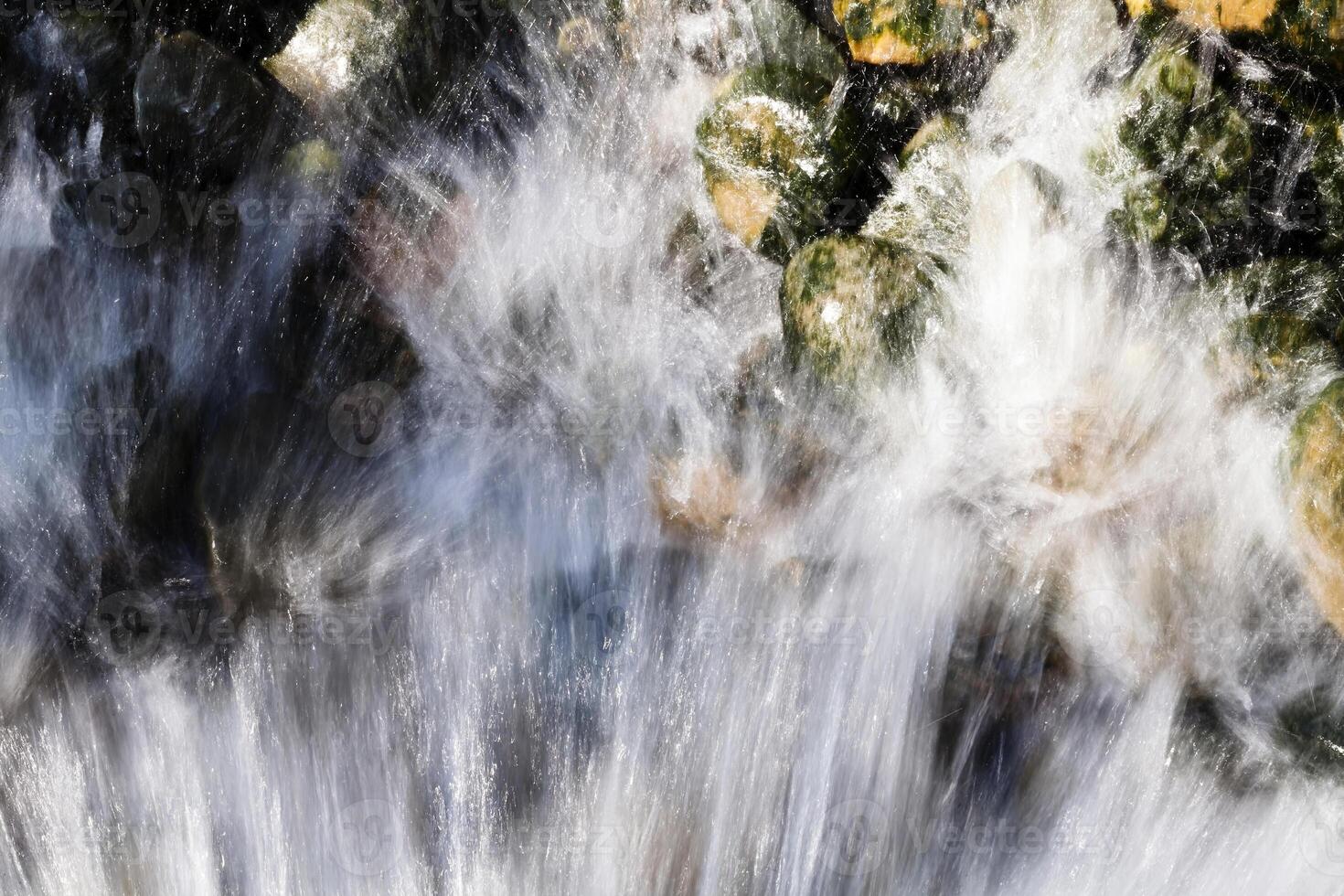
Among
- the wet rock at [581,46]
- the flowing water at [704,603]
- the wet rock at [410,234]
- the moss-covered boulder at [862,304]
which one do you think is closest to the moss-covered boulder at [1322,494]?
the flowing water at [704,603]

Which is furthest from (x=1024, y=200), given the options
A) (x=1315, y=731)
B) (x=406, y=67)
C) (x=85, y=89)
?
(x=85, y=89)

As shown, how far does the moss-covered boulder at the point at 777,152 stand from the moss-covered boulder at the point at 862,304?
0.63ft

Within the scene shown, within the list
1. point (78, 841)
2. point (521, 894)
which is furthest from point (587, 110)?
point (78, 841)

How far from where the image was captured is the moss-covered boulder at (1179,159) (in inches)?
132

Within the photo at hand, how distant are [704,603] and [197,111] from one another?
2570 mm

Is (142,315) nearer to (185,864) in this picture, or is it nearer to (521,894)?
(185,864)

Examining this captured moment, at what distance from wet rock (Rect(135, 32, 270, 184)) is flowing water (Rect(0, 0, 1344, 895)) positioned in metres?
0.48

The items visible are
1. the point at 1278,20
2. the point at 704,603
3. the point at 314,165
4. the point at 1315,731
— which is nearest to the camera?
the point at 1315,731

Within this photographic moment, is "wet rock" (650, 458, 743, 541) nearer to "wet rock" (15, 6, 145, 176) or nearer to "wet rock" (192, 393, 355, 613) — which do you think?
"wet rock" (192, 393, 355, 613)

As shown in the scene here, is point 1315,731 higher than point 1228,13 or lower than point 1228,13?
lower

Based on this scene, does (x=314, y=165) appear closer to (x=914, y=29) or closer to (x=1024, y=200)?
(x=914, y=29)

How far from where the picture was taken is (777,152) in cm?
367

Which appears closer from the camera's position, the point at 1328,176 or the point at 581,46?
the point at 1328,176

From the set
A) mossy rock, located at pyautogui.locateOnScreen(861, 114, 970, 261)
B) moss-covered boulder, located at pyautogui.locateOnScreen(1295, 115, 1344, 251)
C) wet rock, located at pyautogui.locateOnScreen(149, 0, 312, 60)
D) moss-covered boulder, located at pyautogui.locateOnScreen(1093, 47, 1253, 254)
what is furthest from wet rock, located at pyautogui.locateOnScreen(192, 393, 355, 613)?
moss-covered boulder, located at pyautogui.locateOnScreen(1295, 115, 1344, 251)
